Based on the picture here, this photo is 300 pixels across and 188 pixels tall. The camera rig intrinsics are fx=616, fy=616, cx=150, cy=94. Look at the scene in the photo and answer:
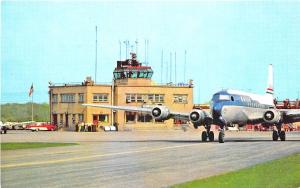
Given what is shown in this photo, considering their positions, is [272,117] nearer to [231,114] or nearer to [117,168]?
[231,114]

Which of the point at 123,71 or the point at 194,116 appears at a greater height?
the point at 123,71

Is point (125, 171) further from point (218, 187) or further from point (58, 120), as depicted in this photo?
point (58, 120)

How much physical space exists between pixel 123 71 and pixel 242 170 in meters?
87.1

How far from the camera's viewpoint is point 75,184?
18984mm

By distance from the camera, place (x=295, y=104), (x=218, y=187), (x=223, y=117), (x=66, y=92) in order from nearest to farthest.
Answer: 1. (x=218, y=187)
2. (x=223, y=117)
3. (x=66, y=92)
4. (x=295, y=104)

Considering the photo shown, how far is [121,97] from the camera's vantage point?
106m

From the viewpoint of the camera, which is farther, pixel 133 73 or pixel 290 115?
pixel 133 73

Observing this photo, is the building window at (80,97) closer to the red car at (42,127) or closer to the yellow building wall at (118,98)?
the yellow building wall at (118,98)

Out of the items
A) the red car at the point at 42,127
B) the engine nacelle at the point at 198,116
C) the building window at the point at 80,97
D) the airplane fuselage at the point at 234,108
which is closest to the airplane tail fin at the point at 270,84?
the airplane fuselage at the point at 234,108

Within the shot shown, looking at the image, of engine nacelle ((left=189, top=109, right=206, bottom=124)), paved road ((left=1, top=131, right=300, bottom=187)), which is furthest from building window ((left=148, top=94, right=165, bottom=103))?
paved road ((left=1, top=131, right=300, bottom=187))

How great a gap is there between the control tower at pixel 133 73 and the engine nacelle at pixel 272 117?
58417mm

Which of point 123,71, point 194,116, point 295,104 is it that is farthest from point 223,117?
point 295,104

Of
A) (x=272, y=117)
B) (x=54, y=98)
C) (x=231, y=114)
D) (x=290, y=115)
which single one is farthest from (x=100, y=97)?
(x=231, y=114)

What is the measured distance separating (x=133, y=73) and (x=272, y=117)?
2366 inches
